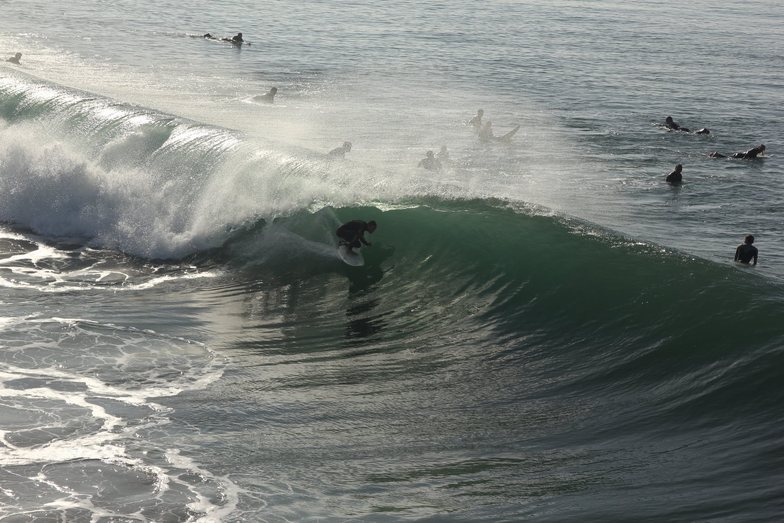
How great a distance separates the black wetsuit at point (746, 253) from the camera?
20.9m

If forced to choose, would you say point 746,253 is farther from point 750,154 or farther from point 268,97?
point 268,97

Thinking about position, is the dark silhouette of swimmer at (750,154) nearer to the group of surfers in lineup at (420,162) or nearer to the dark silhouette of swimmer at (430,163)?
the group of surfers in lineup at (420,162)

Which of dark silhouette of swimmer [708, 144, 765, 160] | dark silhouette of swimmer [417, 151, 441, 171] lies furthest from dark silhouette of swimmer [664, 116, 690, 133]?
dark silhouette of swimmer [417, 151, 441, 171]

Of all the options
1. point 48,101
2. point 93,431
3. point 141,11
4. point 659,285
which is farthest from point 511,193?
point 141,11

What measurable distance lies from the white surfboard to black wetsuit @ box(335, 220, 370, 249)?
0.37ft

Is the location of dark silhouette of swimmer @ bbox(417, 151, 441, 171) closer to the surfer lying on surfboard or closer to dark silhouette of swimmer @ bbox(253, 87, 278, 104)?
the surfer lying on surfboard

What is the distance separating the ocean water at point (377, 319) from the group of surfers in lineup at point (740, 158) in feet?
1.51

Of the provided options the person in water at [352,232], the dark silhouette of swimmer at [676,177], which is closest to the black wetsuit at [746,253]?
the person in water at [352,232]

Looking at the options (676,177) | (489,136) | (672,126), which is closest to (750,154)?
(672,126)

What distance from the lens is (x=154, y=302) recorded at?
17.6 m

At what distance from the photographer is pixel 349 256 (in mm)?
19516

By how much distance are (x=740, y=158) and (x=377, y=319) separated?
20.0 meters

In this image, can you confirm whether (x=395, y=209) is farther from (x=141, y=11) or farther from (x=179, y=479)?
(x=141, y=11)

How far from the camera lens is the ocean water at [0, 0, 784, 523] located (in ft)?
35.8
